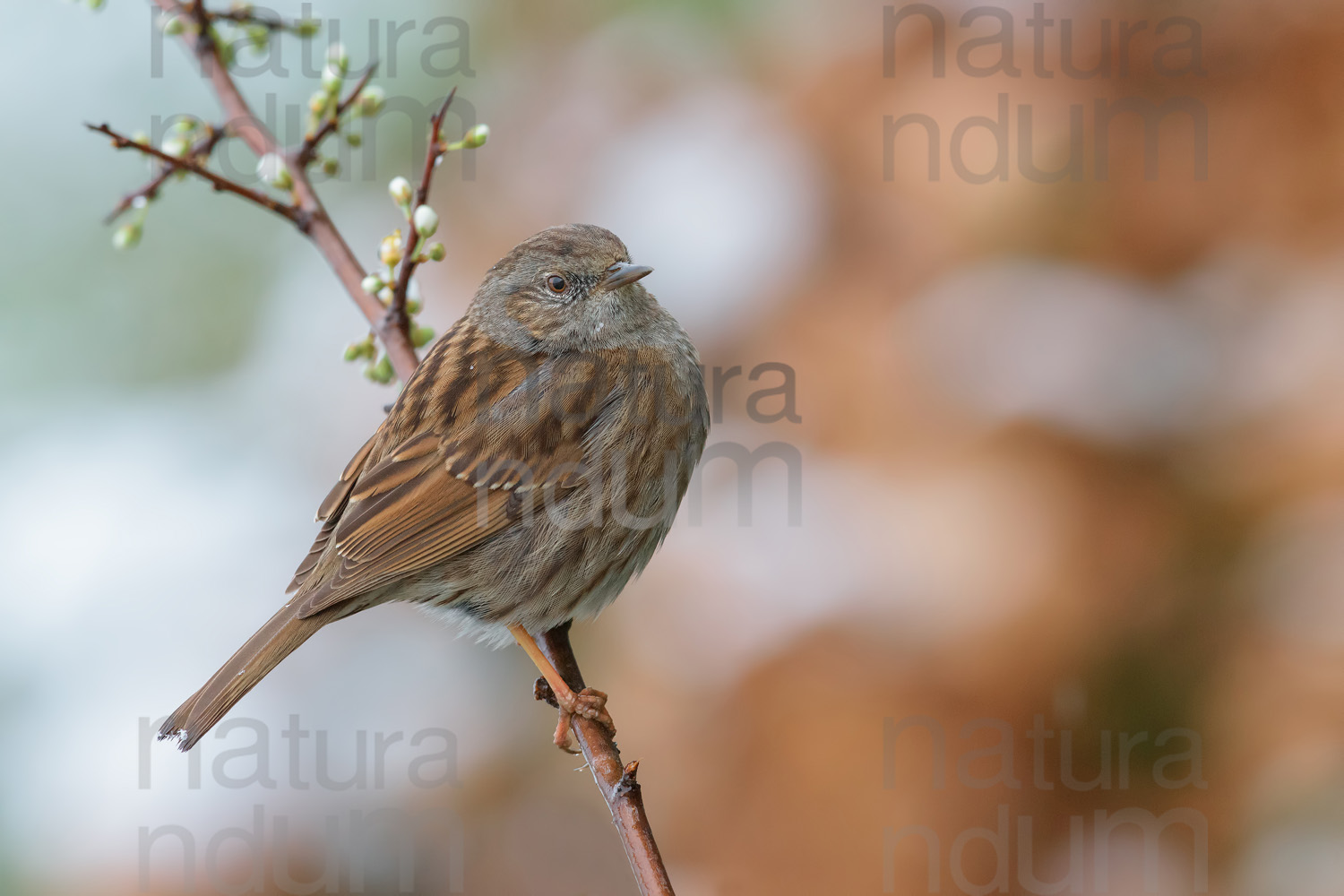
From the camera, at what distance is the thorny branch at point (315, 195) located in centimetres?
281

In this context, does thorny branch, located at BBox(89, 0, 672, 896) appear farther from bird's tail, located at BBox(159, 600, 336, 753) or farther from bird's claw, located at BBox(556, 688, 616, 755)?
bird's tail, located at BBox(159, 600, 336, 753)

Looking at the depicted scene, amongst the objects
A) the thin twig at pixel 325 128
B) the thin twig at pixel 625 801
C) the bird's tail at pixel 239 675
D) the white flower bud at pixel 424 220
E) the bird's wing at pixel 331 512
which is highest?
the thin twig at pixel 325 128

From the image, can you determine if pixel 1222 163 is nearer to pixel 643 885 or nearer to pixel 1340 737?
pixel 1340 737

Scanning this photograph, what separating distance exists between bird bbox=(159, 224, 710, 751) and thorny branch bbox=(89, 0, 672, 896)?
0.21m

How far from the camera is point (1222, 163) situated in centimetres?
561

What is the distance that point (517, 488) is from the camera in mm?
3412

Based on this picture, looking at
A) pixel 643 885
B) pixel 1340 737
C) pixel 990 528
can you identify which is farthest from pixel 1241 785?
pixel 643 885

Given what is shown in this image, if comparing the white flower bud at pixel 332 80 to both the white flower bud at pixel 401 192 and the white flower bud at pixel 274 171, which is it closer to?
the white flower bud at pixel 274 171

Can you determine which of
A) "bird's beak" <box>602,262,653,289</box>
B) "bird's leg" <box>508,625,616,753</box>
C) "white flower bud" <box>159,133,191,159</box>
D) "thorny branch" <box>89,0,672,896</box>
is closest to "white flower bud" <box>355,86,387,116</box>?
"thorny branch" <box>89,0,672,896</box>

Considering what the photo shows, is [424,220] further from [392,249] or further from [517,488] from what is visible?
[517,488]

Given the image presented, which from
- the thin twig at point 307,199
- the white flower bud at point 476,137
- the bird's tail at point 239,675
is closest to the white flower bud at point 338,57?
the thin twig at point 307,199

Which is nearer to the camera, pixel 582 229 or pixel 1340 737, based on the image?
pixel 582 229

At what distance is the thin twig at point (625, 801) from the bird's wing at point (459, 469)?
543mm

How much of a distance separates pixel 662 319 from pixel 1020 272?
253cm
